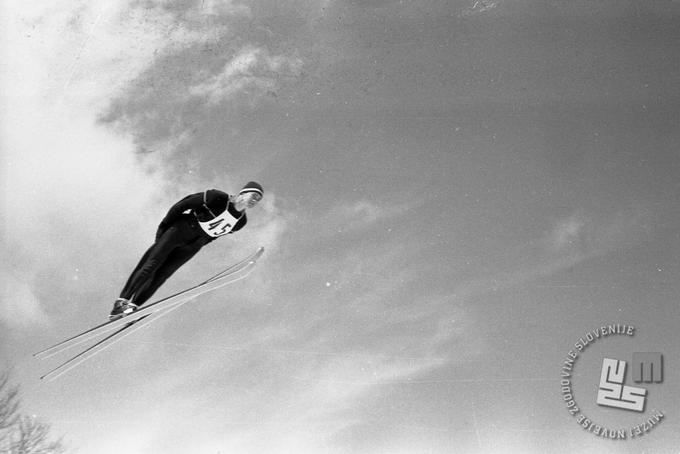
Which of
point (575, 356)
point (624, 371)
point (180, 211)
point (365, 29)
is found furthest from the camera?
point (365, 29)

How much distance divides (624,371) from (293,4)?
17.1 ft

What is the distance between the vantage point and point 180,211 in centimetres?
554

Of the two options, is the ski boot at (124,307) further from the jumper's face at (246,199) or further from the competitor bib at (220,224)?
the jumper's face at (246,199)

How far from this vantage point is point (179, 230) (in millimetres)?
5598

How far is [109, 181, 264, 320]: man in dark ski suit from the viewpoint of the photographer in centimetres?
554

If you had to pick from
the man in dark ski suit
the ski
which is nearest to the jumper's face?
the man in dark ski suit

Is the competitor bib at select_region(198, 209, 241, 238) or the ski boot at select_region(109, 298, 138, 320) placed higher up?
the competitor bib at select_region(198, 209, 241, 238)

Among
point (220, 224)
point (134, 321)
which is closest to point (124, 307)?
point (134, 321)

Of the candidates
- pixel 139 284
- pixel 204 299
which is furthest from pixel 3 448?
pixel 139 284

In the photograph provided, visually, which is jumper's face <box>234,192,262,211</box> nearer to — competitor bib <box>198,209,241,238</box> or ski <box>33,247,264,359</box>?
competitor bib <box>198,209,241,238</box>

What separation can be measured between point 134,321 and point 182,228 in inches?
34.0

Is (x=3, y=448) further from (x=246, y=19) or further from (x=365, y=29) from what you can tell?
(x=365, y=29)

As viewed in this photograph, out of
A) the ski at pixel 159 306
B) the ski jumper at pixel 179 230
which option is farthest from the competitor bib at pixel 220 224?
the ski at pixel 159 306

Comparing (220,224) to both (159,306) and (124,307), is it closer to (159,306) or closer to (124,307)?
(159,306)
